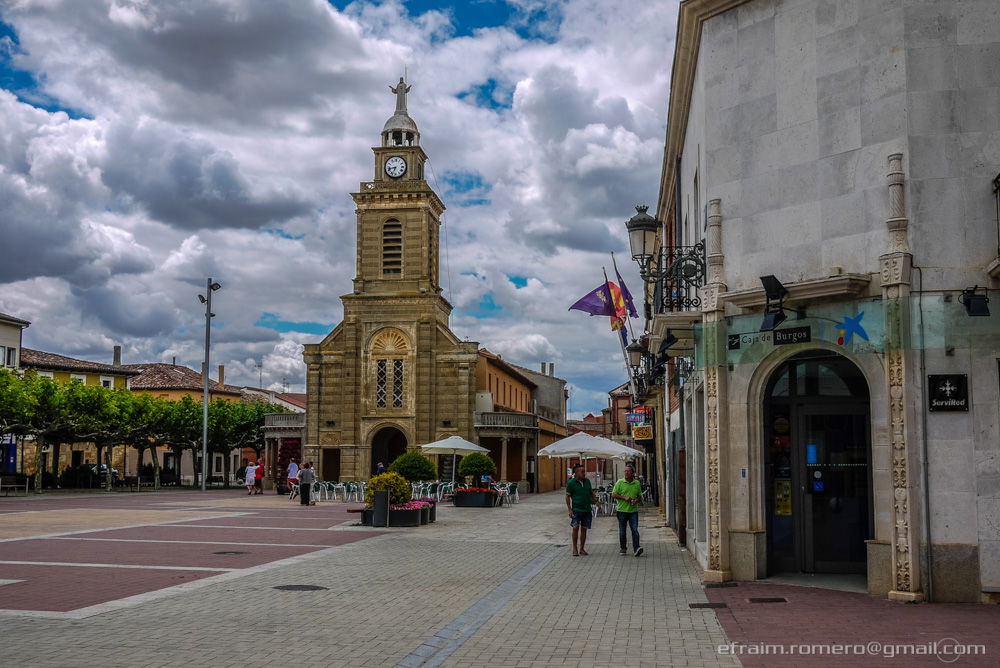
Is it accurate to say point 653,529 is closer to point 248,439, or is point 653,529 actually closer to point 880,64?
point 880,64

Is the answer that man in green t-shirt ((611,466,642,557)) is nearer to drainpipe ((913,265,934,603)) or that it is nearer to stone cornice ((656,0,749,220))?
drainpipe ((913,265,934,603))

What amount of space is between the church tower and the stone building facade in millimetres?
37008

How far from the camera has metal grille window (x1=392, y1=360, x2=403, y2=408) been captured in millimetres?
51438

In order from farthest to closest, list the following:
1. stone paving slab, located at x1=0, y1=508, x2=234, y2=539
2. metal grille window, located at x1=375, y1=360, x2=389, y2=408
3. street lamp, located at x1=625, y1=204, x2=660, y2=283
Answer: metal grille window, located at x1=375, y1=360, x2=389, y2=408 < stone paving slab, located at x1=0, y1=508, x2=234, y2=539 < street lamp, located at x1=625, y1=204, x2=660, y2=283

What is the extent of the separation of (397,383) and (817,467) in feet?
131

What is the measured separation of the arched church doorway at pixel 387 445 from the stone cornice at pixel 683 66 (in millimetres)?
33374

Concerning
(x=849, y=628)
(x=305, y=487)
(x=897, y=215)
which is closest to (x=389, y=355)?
(x=305, y=487)

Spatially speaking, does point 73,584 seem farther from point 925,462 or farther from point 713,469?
point 925,462

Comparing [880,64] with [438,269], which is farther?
[438,269]

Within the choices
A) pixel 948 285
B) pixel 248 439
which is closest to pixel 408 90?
pixel 248 439

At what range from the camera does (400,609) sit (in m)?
10.5

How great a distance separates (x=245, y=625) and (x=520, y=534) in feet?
42.2

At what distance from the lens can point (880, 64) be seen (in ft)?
37.9

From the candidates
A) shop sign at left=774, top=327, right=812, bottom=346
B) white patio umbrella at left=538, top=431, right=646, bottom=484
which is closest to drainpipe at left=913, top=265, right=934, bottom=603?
shop sign at left=774, top=327, right=812, bottom=346
